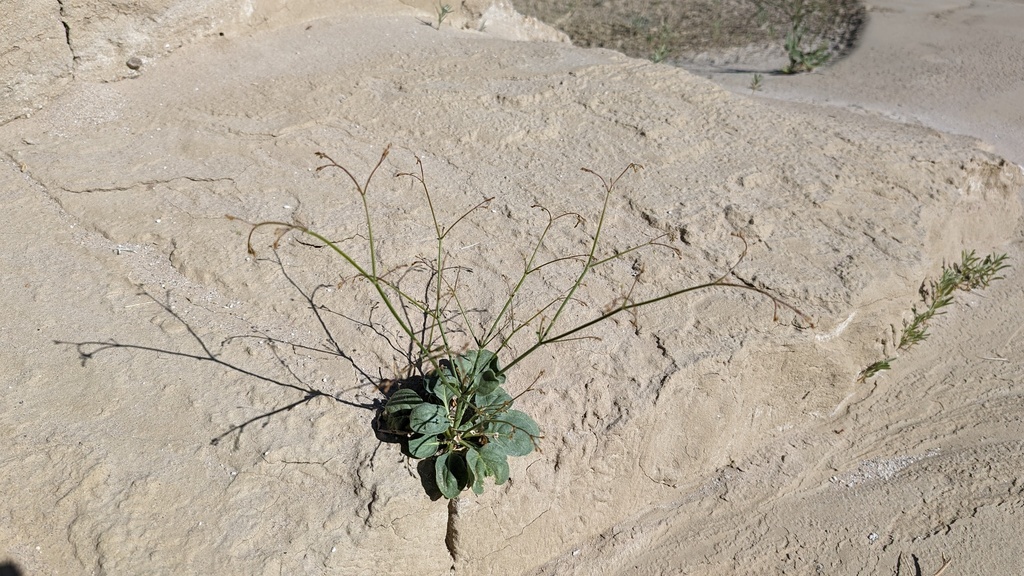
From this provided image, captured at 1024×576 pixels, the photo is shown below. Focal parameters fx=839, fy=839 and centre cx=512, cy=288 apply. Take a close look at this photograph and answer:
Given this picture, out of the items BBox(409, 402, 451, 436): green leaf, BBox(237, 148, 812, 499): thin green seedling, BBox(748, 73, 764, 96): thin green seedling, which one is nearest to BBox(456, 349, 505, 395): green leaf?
BBox(237, 148, 812, 499): thin green seedling

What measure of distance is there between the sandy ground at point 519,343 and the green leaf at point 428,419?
0.11m

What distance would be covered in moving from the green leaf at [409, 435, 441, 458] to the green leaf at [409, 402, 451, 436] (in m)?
0.02

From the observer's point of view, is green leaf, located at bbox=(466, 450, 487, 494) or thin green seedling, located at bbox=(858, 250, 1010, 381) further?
thin green seedling, located at bbox=(858, 250, 1010, 381)

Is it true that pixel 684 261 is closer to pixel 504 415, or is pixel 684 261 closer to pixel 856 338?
pixel 856 338

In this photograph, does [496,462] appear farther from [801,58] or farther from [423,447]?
[801,58]

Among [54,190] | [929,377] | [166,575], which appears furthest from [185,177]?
[929,377]

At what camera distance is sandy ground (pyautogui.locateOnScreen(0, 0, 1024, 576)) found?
2.29 m

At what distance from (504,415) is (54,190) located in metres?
1.92

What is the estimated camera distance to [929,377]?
3.40 meters

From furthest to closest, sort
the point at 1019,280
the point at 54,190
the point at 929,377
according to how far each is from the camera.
Answer: the point at 1019,280 → the point at 929,377 → the point at 54,190

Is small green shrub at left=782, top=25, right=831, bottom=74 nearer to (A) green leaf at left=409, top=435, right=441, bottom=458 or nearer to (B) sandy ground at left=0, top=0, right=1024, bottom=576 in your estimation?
(B) sandy ground at left=0, top=0, right=1024, bottom=576

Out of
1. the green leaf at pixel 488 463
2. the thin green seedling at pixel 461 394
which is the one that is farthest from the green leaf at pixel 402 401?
the green leaf at pixel 488 463

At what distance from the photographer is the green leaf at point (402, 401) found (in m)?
2.38

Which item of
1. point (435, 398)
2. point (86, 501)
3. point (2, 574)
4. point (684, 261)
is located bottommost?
point (2, 574)
